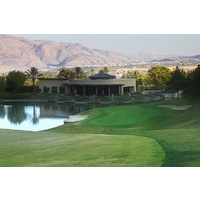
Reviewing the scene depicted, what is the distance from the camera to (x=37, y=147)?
879 centimetres

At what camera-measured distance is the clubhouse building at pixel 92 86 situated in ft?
164

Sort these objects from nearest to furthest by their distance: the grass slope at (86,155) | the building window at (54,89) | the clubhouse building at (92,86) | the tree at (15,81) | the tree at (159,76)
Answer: the grass slope at (86,155) < the clubhouse building at (92,86) < the tree at (15,81) < the building window at (54,89) < the tree at (159,76)

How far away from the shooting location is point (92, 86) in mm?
51281

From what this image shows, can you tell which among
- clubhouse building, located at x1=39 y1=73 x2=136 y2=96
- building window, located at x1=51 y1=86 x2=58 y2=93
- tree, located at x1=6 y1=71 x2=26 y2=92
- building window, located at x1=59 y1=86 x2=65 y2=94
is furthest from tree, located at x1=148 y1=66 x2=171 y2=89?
tree, located at x1=6 y1=71 x2=26 y2=92

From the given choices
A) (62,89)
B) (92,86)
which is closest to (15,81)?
(62,89)

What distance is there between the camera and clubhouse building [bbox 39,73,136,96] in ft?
164

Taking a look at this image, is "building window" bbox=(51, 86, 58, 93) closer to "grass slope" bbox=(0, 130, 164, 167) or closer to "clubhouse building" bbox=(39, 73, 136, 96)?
"clubhouse building" bbox=(39, 73, 136, 96)

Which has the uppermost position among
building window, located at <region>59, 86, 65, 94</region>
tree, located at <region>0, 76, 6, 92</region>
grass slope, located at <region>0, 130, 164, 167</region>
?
tree, located at <region>0, 76, 6, 92</region>

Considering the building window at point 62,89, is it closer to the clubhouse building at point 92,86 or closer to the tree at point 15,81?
the clubhouse building at point 92,86

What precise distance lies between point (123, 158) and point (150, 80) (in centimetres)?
6045

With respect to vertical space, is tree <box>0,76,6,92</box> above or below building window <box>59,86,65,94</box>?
above

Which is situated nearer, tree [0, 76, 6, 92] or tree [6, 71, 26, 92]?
tree [0, 76, 6, 92]

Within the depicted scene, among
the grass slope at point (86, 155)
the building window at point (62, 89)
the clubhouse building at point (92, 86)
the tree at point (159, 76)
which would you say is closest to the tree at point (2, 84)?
the clubhouse building at point (92, 86)
